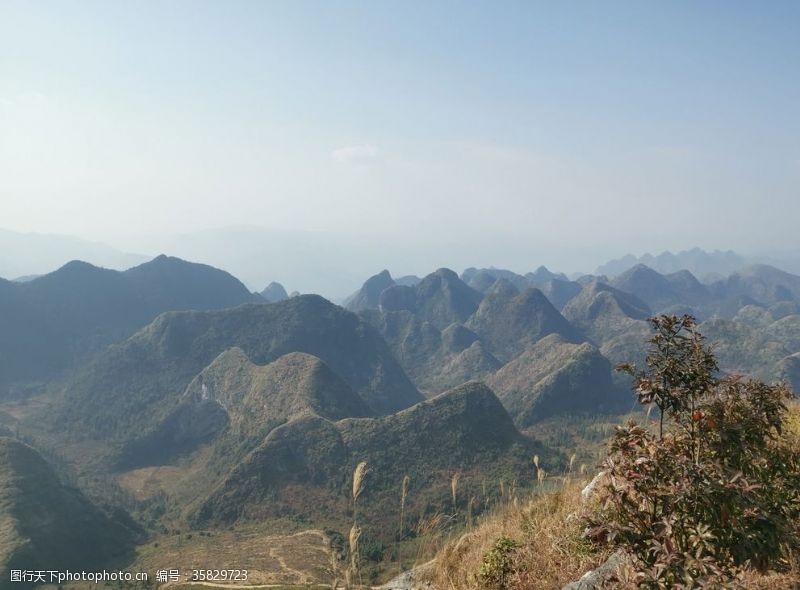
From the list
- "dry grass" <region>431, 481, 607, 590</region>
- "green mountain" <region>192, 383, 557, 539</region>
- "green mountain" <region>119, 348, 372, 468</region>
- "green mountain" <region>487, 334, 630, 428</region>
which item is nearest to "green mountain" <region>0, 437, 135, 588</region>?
"green mountain" <region>192, 383, 557, 539</region>

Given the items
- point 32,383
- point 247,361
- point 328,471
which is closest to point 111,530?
point 328,471

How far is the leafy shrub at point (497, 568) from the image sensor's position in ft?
23.8

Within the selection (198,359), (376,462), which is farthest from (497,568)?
(198,359)

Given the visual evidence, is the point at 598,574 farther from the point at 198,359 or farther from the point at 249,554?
the point at 198,359

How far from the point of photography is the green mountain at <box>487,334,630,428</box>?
141500 millimetres

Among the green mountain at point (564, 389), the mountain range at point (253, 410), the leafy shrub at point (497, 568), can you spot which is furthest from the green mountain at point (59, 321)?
the leafy shrub at point (497, 568)

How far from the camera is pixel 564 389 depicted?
477 ft

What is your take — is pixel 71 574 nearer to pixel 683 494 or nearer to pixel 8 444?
pixel 8 444

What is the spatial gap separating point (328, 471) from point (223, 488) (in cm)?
1682

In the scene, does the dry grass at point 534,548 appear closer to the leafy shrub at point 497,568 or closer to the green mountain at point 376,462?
the leafy shrub at point 497,568

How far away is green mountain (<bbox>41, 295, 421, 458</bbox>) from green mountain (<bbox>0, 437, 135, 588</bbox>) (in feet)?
129

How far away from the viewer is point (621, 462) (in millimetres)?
4789

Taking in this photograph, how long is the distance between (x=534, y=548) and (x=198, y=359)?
141925 millimetres

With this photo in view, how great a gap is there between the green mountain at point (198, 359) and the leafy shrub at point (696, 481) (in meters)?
128
